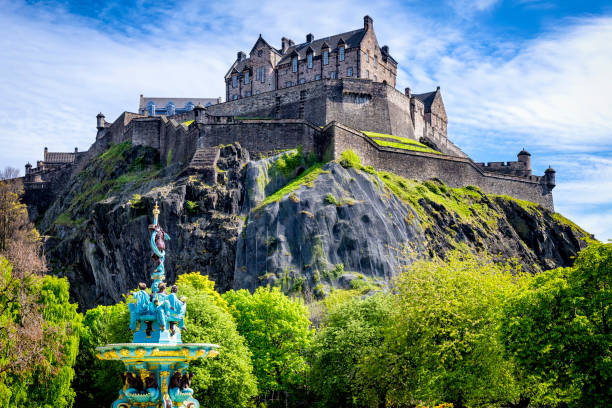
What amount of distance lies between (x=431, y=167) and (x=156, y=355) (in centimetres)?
5541

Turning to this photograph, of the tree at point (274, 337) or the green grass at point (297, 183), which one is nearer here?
the tree at point (274, 337)

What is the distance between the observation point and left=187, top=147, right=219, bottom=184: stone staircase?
57.7 metres

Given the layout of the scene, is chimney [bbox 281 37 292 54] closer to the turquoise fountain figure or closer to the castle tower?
the castle tower

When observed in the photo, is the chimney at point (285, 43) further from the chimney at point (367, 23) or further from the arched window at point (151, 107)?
the arched window at point (151, 107)

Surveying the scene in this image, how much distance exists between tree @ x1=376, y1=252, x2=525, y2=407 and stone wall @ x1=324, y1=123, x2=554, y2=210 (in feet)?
92.1

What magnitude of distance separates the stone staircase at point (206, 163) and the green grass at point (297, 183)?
4982mm

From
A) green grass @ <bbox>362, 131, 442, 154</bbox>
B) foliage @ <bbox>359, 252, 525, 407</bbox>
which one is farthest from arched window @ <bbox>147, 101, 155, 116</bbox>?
foliage @ <bbox>359, 252, 525, 407</bbox>

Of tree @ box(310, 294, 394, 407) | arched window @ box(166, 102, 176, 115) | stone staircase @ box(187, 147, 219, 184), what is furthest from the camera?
arched window @ box(166, 102, 176, 115)

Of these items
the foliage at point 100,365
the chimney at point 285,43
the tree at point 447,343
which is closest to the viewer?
the tree at point 447,343

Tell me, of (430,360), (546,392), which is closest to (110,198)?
(430,360)

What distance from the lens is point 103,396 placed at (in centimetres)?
3819

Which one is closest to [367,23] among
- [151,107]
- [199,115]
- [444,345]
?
[199,115]

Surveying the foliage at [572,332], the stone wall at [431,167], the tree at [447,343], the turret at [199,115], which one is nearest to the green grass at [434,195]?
the stone wall at [431,167]

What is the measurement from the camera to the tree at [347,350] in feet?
115
